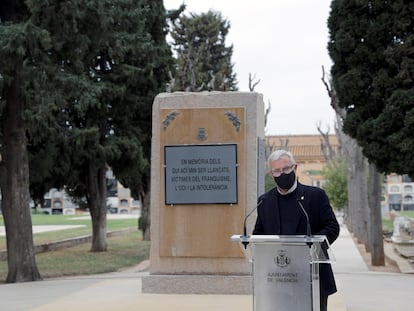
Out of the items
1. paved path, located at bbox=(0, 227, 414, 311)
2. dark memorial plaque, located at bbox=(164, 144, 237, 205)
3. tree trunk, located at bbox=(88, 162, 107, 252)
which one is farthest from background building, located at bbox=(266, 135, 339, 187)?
dark memorial plaque, located at bbox=(164, 144, 237, 205)

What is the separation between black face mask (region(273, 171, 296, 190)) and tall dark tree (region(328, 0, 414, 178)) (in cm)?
1204

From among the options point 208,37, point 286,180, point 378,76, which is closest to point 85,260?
point 378,76

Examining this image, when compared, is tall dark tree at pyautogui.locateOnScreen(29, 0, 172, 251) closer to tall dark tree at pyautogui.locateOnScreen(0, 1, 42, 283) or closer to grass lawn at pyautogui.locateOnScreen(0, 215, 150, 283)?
grass lawn at pyautogui.locateOnScreen(0, 215, 150, 283)

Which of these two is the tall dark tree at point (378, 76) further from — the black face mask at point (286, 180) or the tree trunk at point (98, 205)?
the black face mask at point (286, 180)

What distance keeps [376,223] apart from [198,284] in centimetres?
1254

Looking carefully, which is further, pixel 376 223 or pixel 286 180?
pixel 376 223

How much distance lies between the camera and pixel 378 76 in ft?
59.0

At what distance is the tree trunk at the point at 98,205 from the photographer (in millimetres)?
27875

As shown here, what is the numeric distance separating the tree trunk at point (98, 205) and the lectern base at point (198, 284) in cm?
1725

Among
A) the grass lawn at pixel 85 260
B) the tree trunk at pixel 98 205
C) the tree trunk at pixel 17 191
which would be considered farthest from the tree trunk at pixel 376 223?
the tree trunk at pixel 98 205

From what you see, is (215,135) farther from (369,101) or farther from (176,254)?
(369,101)

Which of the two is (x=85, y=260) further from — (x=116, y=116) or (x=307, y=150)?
(x=307, y=150)

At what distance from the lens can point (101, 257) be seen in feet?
82.3

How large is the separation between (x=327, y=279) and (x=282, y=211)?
67 centimetres
